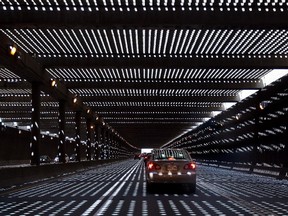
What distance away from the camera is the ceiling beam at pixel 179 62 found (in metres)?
34.1

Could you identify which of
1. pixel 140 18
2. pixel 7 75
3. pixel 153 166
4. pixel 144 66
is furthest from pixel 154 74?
pixel 153 166

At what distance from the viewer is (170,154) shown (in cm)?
2183

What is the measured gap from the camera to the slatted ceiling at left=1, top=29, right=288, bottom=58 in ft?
94.2

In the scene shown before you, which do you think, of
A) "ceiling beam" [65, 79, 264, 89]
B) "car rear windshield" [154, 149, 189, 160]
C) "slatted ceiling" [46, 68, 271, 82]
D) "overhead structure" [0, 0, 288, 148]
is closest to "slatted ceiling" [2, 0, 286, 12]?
"overhead structure" [0, 0, 288, 148]

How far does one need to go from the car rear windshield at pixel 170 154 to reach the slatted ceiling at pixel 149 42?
849 centimetres

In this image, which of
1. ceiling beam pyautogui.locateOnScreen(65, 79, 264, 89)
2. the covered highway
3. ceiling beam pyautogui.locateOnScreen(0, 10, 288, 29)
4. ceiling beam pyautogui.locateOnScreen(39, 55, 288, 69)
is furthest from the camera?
ceiling beam pyautogui.locateOnScreen(65, 79, 264, 89)

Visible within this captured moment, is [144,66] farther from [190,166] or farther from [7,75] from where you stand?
[190,166]

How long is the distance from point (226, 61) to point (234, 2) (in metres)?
11.9

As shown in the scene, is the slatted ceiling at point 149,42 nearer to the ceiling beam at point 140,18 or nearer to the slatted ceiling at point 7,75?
the ceiling beam at point 140,18

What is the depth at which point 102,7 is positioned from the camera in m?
22.8

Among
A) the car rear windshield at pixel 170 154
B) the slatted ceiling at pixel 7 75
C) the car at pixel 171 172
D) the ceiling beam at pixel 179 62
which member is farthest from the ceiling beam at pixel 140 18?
the slatted ceiling at pixel 7 75

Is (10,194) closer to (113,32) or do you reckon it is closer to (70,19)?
(70,19)

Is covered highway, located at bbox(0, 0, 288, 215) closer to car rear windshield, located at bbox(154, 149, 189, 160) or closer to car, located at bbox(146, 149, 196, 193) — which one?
car, located at bbox(146, 149, 196, 193)

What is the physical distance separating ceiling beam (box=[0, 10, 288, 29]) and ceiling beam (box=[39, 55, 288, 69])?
1110 cm
